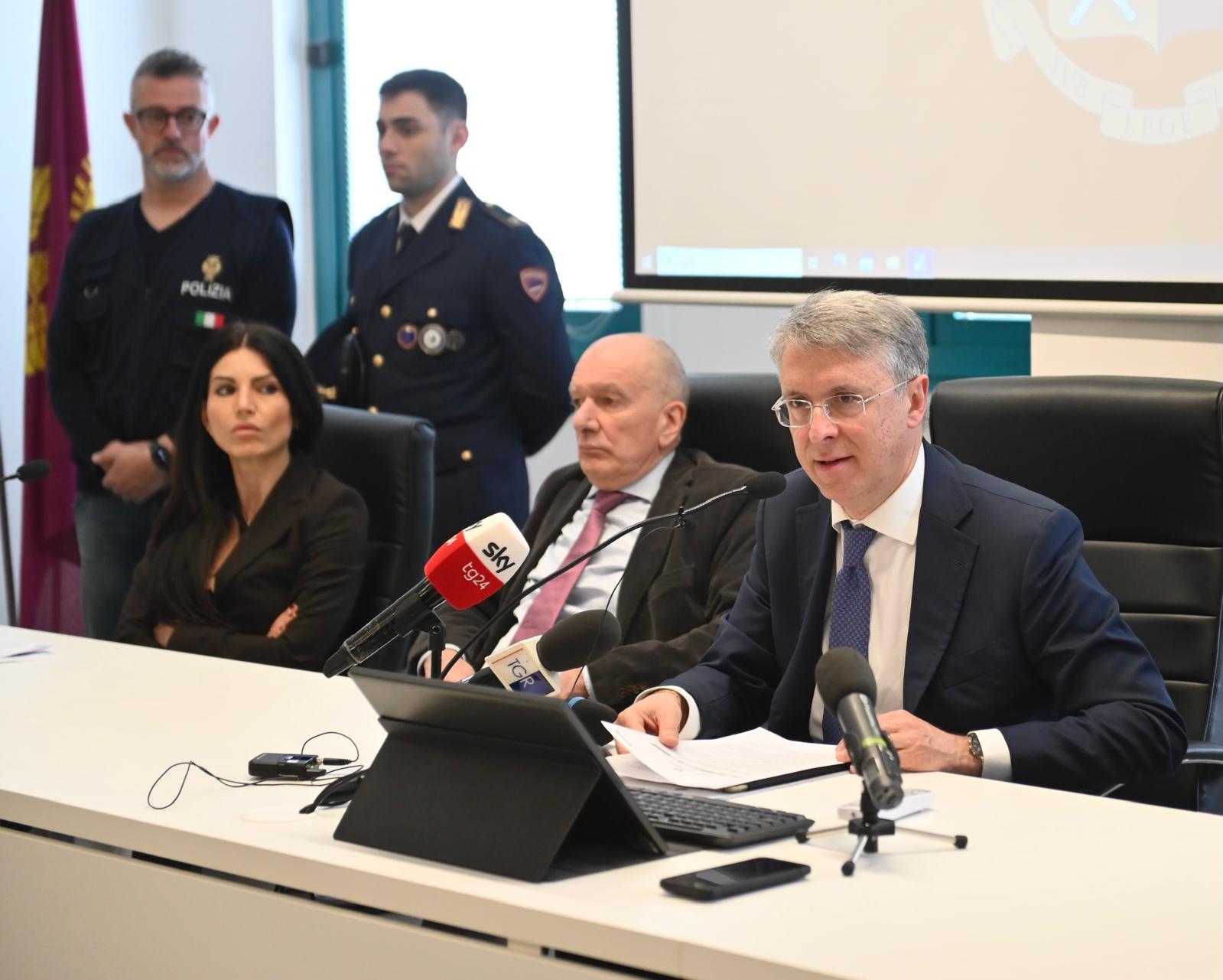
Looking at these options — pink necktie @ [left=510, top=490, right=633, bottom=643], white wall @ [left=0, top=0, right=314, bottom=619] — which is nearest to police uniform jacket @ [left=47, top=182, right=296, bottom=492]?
white wall @ [left=0, top=0, right=314, bottom=619]

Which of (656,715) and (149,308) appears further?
(149,308)

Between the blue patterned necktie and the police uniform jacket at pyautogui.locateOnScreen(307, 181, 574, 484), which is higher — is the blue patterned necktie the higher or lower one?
the lower one

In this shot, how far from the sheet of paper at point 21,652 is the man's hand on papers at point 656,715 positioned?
115 centimetres

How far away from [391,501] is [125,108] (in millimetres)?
2922

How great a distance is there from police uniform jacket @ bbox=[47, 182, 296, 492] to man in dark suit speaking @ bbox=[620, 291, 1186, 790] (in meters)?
2.18

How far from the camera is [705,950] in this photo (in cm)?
128

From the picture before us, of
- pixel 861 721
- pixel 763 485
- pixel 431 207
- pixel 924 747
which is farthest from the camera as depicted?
pixel 431 207

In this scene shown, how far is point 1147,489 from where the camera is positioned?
2398mm

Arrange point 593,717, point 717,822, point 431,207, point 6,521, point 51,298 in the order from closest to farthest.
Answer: point 717,822 < point 593,717 < point 431,207 < point 6,521 < point 51,298

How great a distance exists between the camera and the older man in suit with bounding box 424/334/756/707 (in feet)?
8.82

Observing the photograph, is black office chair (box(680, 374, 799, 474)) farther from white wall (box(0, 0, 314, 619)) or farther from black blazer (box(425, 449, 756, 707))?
white wall (box(0, 0, 314, 619))

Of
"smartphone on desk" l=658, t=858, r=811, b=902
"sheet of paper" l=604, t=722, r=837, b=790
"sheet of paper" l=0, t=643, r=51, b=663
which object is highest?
"smartphone on desk" l=658, t=858, r=811, b=902

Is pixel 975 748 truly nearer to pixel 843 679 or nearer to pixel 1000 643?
pixel 1000 643

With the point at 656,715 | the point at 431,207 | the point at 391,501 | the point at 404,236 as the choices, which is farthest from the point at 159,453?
the point at 656,715
